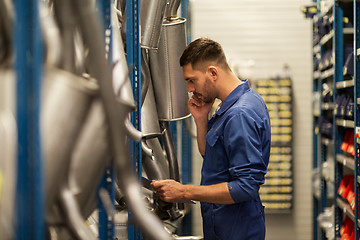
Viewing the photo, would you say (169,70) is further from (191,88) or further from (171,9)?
(171,9)

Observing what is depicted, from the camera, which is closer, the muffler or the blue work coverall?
the muffler

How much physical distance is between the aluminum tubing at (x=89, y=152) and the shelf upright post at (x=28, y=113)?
13cm

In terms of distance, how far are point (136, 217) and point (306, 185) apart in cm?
630

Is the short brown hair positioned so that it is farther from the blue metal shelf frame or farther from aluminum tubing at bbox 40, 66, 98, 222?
the blue metal shelf frame

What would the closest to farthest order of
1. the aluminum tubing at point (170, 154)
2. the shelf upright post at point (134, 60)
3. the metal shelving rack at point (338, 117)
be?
1. the shelf upright post at point (134, 60)
2. the aluminum tubing at point (170, 154)
3. the metal shelving rack at point (338, 117)

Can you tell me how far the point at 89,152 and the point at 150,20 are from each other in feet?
4.92

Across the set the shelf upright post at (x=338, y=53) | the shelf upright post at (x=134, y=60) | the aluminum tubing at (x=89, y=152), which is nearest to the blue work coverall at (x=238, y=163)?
the shelf upright post at (x=134, y=60)

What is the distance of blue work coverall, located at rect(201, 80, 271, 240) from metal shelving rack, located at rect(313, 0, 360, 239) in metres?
1.49

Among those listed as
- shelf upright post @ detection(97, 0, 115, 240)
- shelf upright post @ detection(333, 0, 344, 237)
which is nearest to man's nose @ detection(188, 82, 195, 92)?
shelf upright post @ detection(97, 0, 115, 240)

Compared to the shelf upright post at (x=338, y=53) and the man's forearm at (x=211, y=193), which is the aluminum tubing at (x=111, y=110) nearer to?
the man's forearm at (x=211, y=193)

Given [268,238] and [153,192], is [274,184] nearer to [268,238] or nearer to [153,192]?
[268,238]

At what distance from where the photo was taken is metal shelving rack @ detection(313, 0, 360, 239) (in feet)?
12.2

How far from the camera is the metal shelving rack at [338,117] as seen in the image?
3.72 metres

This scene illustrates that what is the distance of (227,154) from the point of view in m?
2.43
